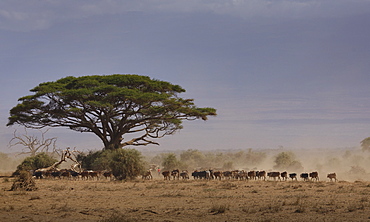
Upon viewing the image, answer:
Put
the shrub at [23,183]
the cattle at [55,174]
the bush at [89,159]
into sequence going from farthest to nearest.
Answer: the bush at [89,159]
the cattle at [55,174]
the shrub at [23,183]

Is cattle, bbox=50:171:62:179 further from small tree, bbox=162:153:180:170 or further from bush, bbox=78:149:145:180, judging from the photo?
small tree, bbox=162:153:180:170

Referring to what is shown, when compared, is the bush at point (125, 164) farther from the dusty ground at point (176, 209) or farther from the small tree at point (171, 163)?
the small tree at point (171, 163)

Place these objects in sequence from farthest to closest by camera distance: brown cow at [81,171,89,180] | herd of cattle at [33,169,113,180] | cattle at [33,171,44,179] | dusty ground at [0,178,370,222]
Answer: cattle at [33,171,44,179], herd of cattle at [33,169,113,180], brown cow at [81,171,89,180], dusty ground at [0,178,370,222]

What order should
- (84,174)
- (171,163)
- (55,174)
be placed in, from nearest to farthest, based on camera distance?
(84,174) < (55,174) < (171,163)

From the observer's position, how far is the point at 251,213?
13.8 m

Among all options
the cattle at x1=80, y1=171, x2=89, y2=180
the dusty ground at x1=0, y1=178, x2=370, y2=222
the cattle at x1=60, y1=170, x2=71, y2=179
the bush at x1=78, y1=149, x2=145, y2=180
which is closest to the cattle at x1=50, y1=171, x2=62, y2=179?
the cattle at x1=60, y1=170, x2=71, y2=179

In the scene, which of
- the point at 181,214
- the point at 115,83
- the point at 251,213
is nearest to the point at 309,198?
the point at 251,213

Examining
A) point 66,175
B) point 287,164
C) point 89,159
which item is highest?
point 287,164

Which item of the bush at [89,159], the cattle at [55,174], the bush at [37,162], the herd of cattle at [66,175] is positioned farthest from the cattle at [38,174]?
the bush at [89,159]

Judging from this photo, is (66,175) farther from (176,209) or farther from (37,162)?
(176,209)

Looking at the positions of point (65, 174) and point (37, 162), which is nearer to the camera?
point (65, 174)

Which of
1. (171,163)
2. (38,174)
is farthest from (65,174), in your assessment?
(171,163)

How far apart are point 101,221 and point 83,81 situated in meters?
27.5

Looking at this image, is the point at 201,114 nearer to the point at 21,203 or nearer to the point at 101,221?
the point at 21,203
